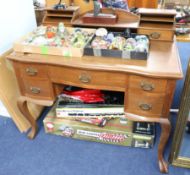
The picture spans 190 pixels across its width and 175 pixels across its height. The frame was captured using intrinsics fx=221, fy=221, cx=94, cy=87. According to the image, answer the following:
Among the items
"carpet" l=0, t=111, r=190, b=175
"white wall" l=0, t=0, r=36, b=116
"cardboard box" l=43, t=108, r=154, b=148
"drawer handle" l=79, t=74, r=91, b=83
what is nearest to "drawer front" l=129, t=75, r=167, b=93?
"drawer handle" l=79, t=74, r=91, b=83

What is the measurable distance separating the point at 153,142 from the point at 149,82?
60cm

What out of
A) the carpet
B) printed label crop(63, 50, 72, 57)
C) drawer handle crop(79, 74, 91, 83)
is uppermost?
printed label crop(63, 50, 72, 57)

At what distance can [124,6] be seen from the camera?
1.51 m

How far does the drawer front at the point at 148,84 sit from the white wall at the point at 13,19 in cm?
97

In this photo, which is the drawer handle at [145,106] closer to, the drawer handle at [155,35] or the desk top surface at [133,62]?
the desk top surface at [133,62]

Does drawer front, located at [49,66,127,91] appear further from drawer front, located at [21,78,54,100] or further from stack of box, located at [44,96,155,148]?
stack of box, located at [44,96,155,148]

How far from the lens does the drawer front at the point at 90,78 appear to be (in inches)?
44.6

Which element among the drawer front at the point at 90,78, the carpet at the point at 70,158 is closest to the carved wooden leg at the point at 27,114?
the carpet at the point at 70,158

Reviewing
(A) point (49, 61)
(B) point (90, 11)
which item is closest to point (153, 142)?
(A) point (49, 61)

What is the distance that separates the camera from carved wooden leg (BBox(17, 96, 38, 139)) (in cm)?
141

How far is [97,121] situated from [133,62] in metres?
0.57

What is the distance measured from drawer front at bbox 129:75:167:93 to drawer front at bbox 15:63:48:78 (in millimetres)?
490

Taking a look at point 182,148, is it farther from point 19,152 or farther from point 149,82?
point 19,152

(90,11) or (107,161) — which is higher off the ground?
(90,11)
